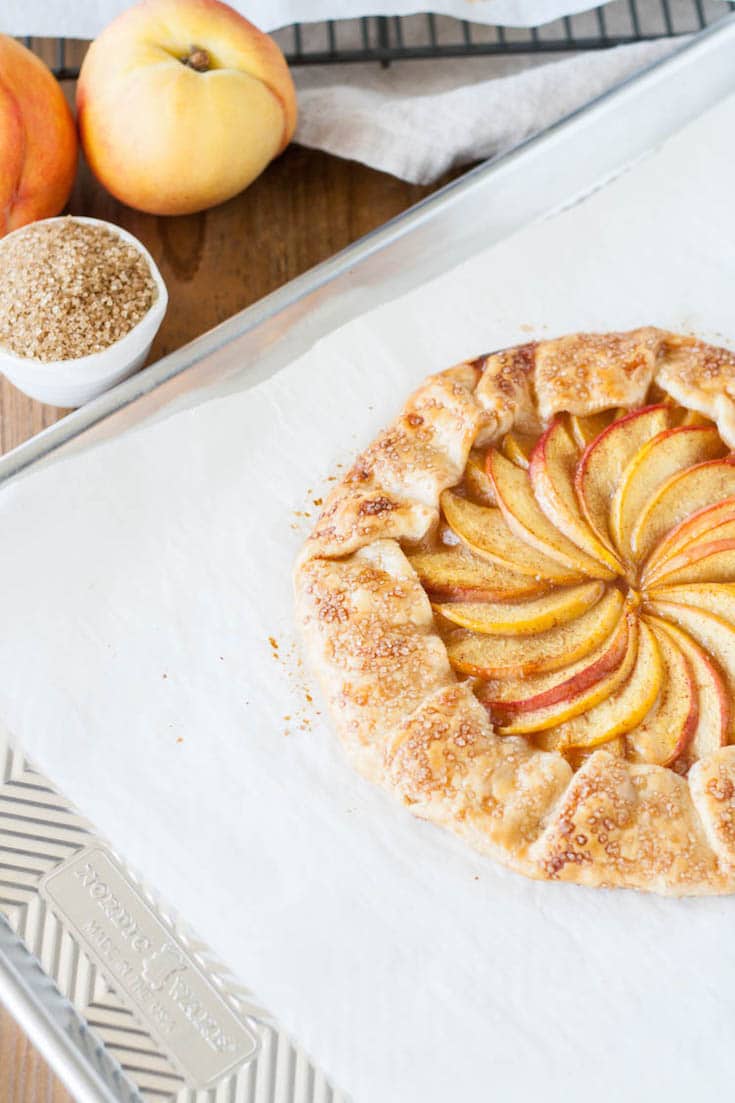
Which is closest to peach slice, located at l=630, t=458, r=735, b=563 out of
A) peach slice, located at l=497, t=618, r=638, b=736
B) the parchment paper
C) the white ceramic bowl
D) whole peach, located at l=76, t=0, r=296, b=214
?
peach slice, located at l=497, t=618, r=638, b=736

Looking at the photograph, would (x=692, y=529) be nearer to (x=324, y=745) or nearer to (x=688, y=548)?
(x=688, y=548)

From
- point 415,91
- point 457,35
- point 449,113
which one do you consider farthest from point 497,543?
point 457,35

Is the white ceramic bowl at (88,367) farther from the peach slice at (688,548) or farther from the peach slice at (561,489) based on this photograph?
the peach slice at (688,548)

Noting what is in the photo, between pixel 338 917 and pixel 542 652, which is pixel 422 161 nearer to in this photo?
pixel 542 652

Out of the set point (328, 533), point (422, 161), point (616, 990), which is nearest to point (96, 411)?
point (328, 533)

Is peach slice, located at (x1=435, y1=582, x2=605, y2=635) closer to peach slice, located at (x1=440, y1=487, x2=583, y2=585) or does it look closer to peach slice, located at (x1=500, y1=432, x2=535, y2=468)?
peach slice, located at (x1=440, y1=487, x2=583, y2=585)

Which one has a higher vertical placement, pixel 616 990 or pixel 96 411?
pixel 96 411
